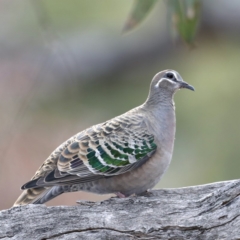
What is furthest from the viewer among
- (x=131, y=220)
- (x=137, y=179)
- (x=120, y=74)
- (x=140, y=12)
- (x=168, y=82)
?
(x=120, y=74)

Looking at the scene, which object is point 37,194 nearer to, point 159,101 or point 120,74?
point 159,101

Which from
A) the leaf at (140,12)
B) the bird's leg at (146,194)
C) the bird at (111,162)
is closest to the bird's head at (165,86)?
the bird at (111,162)

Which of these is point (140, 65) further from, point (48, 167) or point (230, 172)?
point (48, 167)

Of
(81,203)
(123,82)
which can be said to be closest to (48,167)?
(81,203)

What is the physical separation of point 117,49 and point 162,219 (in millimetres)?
4302

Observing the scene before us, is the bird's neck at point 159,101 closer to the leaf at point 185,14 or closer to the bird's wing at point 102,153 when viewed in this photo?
the bird's wing at point 102,153

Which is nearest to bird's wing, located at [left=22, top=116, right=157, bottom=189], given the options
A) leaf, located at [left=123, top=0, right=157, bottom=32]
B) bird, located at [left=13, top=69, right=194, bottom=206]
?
bird, located at [left=13, top=69, right=194, bottom=206]

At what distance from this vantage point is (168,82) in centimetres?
313

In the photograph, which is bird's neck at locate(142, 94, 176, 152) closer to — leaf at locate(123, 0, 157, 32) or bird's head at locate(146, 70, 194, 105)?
bird's head at locate(146, 70, 194, 105)

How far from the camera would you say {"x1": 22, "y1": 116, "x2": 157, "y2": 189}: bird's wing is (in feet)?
9.22

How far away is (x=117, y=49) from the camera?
6723 mm

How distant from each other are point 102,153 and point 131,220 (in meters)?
0.44

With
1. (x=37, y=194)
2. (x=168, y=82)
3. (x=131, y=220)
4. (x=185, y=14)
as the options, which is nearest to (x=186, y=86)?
(x=168, y=82)

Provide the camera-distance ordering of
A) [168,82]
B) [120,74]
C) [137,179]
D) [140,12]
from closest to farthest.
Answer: [137,179], [140,12], [168,82], [120,74]
